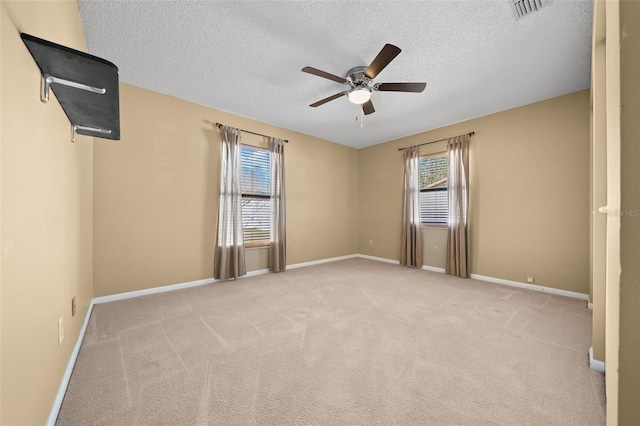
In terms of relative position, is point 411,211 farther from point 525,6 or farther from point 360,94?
point 525,6

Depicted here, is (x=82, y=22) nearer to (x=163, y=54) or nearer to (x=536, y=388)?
(x=163, y=54)

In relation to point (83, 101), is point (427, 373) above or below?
below

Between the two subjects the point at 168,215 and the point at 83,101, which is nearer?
the point at 83,101

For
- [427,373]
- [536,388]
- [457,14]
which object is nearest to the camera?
[536,388]

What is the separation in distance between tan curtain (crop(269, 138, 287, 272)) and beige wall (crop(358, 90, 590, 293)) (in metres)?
2.94

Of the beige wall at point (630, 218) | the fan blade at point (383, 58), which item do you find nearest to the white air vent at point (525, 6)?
the fan blade at point (383, 58)

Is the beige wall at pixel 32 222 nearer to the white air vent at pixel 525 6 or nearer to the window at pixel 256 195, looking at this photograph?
the window at pixel 256 195

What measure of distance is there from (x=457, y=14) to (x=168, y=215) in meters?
3.93

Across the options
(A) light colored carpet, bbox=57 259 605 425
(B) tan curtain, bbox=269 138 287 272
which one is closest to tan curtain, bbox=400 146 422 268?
(A) light colored carpet, bbox=57 259 605 425

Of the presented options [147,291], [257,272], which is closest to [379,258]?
[257,272]

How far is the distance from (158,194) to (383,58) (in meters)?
3.22

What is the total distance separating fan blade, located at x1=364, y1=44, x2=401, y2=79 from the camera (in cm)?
192

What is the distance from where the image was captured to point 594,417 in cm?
133

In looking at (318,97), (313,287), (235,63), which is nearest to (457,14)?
(318,97)
